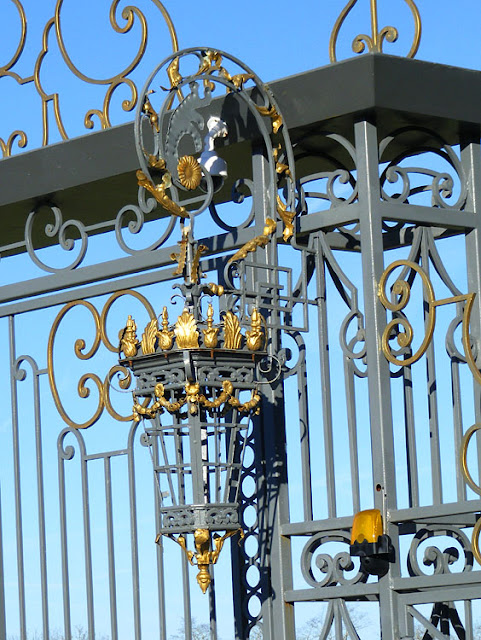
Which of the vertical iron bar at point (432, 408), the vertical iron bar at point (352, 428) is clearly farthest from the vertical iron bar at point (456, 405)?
the vertical iron bar at point (352, 428)

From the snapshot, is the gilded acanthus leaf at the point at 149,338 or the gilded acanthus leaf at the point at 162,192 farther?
the gilded acanthus leaf at the point at 162,192

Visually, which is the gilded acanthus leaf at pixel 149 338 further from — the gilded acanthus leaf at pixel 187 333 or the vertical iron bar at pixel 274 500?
the vertical iron bar at pixel 274 500

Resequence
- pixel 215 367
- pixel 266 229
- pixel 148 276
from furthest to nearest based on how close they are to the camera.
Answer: pixel 148 276
pixel 266 229
pixel 215 367

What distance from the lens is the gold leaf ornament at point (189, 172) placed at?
23.4 feet

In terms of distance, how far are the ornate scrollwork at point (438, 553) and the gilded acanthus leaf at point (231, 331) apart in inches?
44.5

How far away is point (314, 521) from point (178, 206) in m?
1.49

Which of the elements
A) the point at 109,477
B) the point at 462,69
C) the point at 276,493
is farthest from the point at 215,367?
the point at 462,69

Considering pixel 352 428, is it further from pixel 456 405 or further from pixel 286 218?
pixel 286 218

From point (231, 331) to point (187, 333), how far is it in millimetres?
215

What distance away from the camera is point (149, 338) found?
6.84 metres

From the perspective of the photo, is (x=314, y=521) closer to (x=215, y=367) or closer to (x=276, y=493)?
(x=276, y=493)

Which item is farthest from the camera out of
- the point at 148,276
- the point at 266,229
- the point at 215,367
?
the point at 148,276

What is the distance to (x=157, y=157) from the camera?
23.4 ft

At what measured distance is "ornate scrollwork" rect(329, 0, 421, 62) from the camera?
7219 mm
